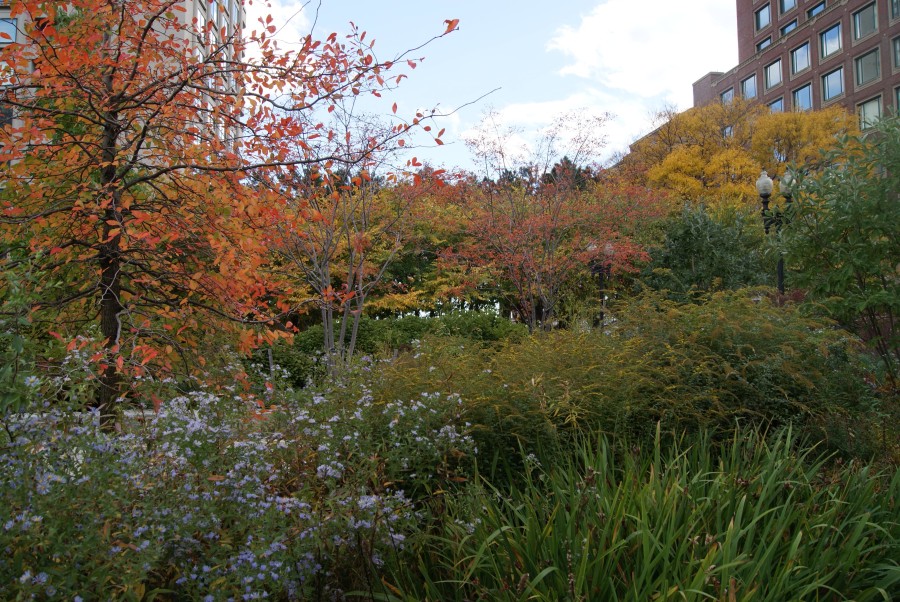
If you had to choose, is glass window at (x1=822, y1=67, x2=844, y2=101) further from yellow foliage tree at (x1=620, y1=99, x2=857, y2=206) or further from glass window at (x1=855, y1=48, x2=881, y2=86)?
yellow foliage tree at (x1=620, y1=99, x2=857, y2=206)

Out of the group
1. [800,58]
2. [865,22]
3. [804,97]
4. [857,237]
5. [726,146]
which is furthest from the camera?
[800,58]

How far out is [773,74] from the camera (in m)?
48.1

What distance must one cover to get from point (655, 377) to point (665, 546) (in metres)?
3.32

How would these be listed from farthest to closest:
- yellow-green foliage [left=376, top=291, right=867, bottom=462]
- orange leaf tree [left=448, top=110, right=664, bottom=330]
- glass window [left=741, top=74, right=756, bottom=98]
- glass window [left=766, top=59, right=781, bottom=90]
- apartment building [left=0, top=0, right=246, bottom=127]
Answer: glass window [left=741, top=74, right=756, bottom=98] → glass window [left=766, top=59, right=781, bottom=90] → orange leaf tree [left=448, top=110, right=664, bottom=330] → apartment building [left=0, top=0, right=246, bottom=127] → yellow-green foliage [left=376, top=291, right=867, bottom=462]

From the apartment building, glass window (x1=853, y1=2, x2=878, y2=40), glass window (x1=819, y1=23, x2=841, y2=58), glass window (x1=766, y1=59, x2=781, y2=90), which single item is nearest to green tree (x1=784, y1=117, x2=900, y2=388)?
the apartment building

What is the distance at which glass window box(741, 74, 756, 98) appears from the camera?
50031 mm

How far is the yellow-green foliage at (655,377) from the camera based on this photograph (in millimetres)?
5117

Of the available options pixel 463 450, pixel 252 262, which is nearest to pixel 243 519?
pixel 463 450

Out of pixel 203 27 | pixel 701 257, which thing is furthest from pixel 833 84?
pixel 203 27

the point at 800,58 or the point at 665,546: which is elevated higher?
the point at 800,58

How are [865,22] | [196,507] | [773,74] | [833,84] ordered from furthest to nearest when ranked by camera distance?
[773,74] → [833,84] → [865,22] → [196,507]

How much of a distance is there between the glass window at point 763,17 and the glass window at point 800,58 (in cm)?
468

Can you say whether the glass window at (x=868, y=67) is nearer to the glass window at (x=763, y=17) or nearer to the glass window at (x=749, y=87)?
the glass window at (x=749, y=87)

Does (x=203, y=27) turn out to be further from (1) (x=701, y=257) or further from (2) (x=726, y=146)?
(2) (x=726, y=146)
